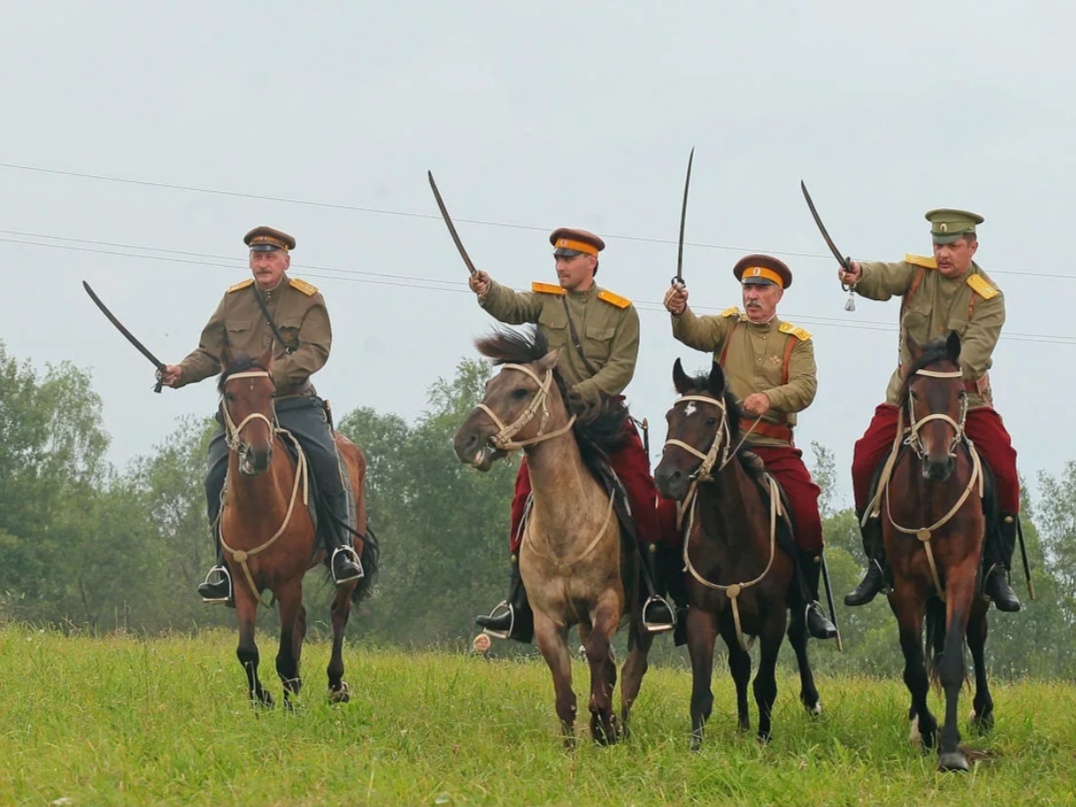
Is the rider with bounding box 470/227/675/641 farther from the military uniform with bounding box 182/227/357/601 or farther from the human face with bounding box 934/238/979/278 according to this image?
the human face with bounding box 934/238/979/278

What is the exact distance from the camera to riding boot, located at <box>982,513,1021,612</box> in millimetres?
11664

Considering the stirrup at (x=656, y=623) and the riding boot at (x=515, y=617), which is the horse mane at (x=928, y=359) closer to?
the stirrup at (x=656, y=623)

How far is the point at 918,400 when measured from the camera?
11.0 meters

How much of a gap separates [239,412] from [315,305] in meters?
1.83

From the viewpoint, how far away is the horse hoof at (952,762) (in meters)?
10.5

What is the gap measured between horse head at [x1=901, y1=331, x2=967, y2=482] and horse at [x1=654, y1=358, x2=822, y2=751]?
115 cm

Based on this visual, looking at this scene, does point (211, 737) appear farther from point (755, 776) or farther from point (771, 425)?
point (771, 425)

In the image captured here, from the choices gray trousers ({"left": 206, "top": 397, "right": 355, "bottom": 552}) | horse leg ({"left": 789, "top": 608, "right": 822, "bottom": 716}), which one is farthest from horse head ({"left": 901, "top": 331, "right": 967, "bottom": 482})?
gray trousers ({"left": 206, "top": 397, "right": 355, "bottom": 552})

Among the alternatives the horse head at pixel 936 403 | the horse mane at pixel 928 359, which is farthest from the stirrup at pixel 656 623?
the horse mane at pixel 928 359

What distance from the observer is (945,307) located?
1207cm

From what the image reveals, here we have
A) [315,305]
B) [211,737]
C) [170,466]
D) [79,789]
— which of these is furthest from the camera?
[170,466]

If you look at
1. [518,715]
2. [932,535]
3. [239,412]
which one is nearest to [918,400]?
[932,535]

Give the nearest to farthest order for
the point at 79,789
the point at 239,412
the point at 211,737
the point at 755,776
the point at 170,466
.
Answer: the point at 79,789, the point at 755,776, the point at 211,737, the point at 239,412, the point at 170,466

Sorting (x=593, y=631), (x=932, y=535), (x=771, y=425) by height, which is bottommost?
(x=593, y=631)
